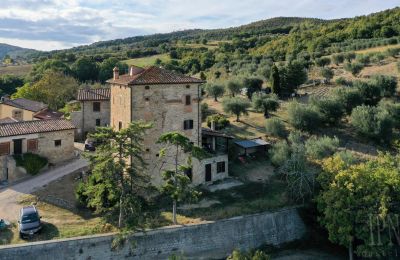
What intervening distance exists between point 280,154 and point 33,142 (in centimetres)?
2137

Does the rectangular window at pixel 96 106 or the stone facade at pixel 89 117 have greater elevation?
the rectangular window at pixel 96 106

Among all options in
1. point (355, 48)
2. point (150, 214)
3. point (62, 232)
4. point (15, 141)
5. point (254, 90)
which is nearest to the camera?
point (62, 232)

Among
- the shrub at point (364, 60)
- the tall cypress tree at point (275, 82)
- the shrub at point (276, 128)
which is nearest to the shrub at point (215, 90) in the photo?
the tall cypress tree at point (275, 82)

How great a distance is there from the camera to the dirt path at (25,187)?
28.4 meters

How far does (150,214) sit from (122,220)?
3068mm

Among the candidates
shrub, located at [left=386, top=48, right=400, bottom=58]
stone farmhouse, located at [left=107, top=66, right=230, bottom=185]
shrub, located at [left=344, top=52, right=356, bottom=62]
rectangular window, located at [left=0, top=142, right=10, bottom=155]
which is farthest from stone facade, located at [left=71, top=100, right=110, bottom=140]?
shrub, located at [left=386, top=48, right=400, bottom=58]

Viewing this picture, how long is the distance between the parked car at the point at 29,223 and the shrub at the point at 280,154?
20.6m

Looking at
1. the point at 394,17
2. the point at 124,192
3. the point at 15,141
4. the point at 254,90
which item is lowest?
the point at 124,192

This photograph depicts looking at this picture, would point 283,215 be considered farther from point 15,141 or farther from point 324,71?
point 324,71

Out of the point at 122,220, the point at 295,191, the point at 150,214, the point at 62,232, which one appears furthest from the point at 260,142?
the point at 62,232

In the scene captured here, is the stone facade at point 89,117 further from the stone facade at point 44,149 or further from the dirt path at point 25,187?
the dirt path at point 25,187

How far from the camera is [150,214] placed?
29000mm

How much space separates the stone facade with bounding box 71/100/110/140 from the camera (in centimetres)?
4509

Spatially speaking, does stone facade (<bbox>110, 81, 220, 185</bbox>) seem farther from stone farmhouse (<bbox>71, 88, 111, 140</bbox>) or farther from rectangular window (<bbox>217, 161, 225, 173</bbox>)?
stone farmhouse (<bbox>71, 88, 111, 140</bbox>)
